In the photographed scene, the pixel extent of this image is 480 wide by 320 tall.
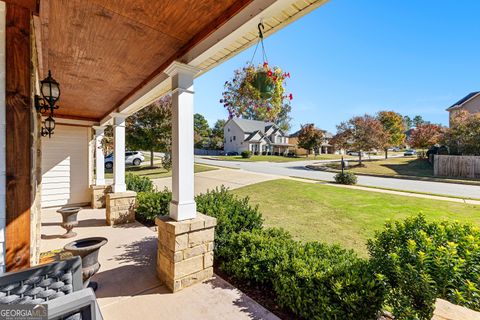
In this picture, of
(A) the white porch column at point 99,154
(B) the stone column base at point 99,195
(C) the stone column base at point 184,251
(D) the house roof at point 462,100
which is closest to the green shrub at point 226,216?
(C) the stone column base at point 184,251

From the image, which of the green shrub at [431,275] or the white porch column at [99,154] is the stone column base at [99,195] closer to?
the white porch column at [99,154]

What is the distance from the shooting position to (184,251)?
9.43 ft

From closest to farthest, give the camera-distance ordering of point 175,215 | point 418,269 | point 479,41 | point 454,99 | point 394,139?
point 418,269 < point 175,215 < point 479,41 < point 454,99 < point 394,139

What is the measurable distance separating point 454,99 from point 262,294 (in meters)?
37.4

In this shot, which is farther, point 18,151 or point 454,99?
point 454,99

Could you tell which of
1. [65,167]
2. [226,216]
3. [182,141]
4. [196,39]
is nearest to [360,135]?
[226,216]

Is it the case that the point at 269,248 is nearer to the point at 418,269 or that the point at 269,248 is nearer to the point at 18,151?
the point at 418,269

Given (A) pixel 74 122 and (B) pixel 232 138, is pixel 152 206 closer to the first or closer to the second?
(A) pixel 74 122

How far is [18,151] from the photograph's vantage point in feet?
6.15

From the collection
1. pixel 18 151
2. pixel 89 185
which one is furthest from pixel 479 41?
pixel 89 185

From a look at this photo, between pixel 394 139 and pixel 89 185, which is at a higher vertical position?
pixel 394 139

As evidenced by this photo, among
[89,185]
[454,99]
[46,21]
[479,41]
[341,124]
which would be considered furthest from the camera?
[454,99]

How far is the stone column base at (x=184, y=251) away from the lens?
2.81m

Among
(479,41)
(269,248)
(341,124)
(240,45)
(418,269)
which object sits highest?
(479,41)
